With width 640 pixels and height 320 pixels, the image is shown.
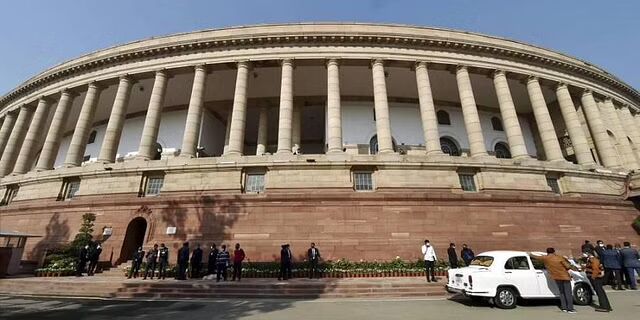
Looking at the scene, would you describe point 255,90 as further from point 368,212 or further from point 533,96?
point 533,96

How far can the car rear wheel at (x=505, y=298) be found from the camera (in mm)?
8914

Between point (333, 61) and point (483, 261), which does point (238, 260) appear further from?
point (333, 61)

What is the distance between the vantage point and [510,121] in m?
22.1

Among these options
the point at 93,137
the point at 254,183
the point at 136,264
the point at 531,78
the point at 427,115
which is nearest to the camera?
the point at 136,264

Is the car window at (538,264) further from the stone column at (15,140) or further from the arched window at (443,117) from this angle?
the stone column at (15,140)

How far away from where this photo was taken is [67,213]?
19.6 meters

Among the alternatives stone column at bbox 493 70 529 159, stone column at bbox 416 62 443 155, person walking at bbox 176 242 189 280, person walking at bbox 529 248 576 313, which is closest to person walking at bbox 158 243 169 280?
person walking at bbox 176 242 189 280

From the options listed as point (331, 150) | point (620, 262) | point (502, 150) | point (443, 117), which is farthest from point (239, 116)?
point (502, 150)

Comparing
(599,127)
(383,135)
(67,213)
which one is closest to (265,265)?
(383,135)

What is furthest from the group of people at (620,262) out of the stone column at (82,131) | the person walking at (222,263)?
the stone column at (82,131)

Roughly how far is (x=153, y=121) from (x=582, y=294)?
961 inches

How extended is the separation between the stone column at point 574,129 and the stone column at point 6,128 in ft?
168

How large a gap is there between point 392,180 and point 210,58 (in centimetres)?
1653

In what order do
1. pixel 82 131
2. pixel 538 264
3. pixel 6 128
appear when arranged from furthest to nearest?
pixel 6 128, pixel 82 131, pixel 538 264
